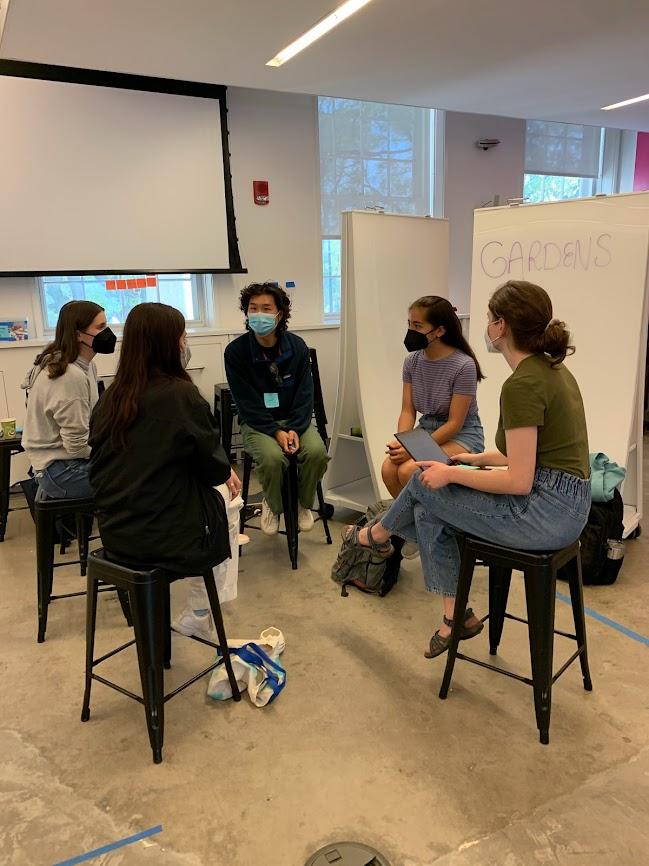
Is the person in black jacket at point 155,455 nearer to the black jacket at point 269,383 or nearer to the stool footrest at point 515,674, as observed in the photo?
the stool footrest at point 515,674

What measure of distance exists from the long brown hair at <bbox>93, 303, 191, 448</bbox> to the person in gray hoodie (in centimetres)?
77

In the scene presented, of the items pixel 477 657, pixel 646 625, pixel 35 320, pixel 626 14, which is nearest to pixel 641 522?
pixel 646 625

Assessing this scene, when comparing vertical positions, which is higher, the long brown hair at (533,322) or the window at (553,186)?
the window at (553,186)

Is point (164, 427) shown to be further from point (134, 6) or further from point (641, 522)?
point (641, 522)

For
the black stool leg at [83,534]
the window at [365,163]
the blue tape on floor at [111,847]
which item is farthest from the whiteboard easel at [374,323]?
the blue tape on floor at [111,847]

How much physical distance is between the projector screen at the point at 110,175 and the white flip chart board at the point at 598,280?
2.07m

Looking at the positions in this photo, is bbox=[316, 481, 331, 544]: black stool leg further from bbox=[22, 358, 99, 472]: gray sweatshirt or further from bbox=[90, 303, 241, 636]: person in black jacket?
bbox=[90, 303, 241, 636]: person in black jacket

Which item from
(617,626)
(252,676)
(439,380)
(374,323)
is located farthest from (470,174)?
(252,676)

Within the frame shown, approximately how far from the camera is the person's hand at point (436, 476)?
71.8 inches

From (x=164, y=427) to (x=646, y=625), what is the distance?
2.01 m

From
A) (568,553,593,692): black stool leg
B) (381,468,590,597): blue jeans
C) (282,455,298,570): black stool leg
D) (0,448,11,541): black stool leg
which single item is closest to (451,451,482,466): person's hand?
(381,468,590,597): blue jeans

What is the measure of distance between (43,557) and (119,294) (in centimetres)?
256

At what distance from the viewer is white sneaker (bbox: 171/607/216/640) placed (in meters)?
2.15

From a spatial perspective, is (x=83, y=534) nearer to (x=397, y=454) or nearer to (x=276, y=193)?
(x=397, y=454)
